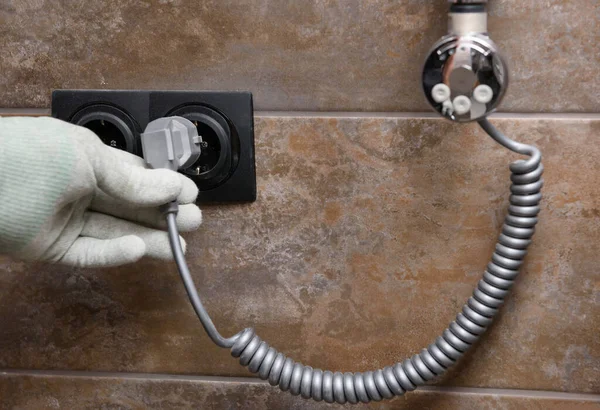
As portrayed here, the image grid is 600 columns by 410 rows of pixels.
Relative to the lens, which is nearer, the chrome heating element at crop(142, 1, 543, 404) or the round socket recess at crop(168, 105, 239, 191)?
the chrome heating element at crop(142, 1, 543, 404)

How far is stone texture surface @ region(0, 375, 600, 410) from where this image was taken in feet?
1.98

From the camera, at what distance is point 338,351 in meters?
0.61

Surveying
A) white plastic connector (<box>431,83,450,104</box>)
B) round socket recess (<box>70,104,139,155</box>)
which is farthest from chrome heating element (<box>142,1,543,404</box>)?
round socket recess (<box>70,104,139,155</box>)

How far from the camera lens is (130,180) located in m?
0.48

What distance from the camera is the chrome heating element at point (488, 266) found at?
45 cm

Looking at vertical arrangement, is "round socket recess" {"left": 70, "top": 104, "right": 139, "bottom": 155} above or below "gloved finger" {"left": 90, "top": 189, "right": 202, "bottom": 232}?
above

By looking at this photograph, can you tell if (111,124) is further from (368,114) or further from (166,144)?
(368,114)

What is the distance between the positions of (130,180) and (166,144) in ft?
0.17

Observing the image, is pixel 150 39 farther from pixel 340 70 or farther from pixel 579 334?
Result: pixel 579 334

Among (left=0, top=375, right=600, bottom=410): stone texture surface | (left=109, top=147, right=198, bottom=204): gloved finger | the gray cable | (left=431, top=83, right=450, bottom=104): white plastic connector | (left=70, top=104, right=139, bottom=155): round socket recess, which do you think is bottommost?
(left=0, top=375, right=600, bottom=410): stone texture surface

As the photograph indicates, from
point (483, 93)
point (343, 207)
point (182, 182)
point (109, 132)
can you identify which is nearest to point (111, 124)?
point (109, 132)

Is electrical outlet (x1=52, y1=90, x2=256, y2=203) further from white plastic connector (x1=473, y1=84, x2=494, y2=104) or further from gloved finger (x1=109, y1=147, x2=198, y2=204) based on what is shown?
white plastic connector (x1=473, y1=84, x2=494, y2=104)

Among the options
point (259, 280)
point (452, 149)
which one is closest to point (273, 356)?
point (259, 280)

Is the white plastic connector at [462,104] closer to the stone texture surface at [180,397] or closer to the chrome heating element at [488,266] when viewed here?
the chrome heating element at [488,266]
